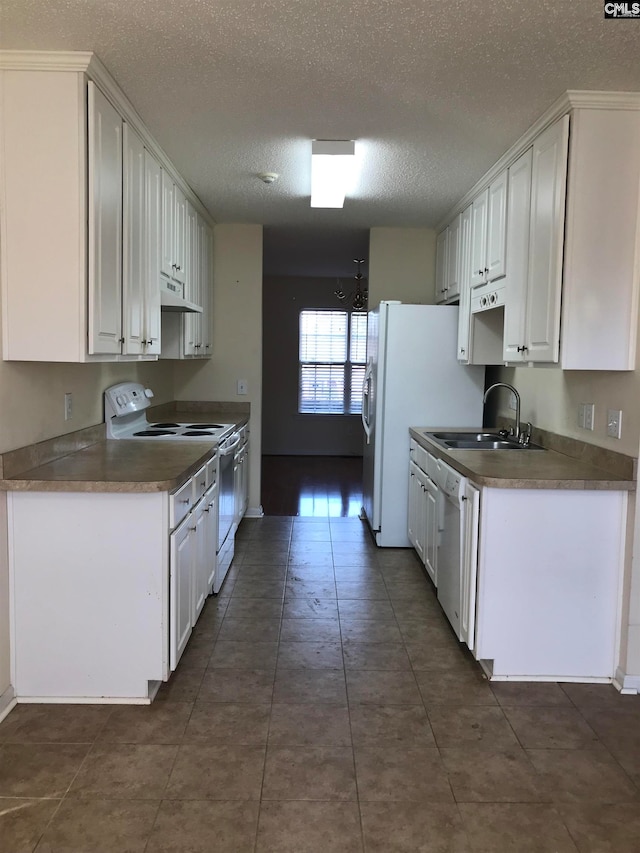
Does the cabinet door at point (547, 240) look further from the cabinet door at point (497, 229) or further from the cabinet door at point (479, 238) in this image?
the cabinet door at point (479, 238)

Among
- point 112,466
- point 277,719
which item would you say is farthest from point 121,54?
point 277,719

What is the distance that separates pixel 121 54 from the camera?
93.7 inches

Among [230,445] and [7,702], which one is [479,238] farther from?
[7,702]

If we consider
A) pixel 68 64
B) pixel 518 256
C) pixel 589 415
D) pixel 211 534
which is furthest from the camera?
pixel 211 534

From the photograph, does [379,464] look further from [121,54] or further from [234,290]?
[121,54]

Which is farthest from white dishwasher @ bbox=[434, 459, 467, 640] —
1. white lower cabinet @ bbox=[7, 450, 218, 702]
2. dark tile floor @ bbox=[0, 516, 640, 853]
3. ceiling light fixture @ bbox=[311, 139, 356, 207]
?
ceiling light fixture @ bbox=[311, 139, 356, 207]

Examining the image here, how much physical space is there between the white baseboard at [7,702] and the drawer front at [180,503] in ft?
2.81

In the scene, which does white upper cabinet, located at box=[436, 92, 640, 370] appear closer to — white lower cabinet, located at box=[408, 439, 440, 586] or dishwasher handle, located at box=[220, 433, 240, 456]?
white lower cabinet, located at box=[408, 439, 440, 586]

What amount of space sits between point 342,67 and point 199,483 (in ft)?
6.05

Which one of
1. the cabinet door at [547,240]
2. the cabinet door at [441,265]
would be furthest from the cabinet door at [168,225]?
the cabinet door at [441,265]

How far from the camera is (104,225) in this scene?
2564 millimetres

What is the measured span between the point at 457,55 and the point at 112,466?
79.8 inches

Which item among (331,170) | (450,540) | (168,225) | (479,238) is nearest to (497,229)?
(479,238)

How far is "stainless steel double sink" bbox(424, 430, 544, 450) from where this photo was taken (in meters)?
3.95
